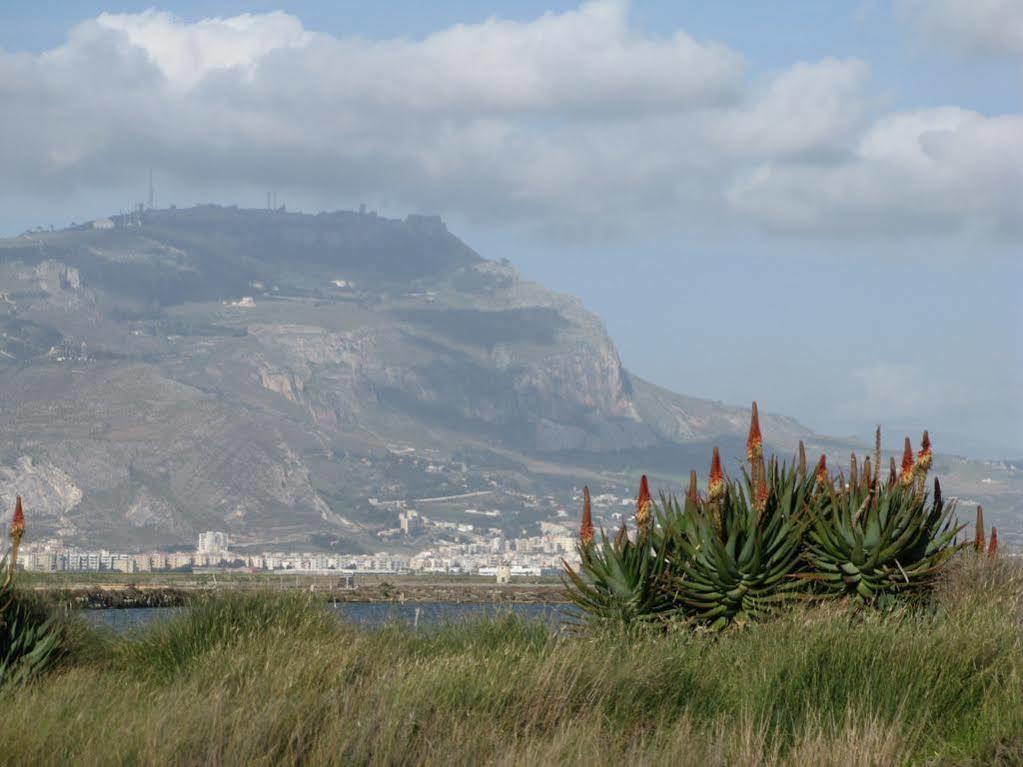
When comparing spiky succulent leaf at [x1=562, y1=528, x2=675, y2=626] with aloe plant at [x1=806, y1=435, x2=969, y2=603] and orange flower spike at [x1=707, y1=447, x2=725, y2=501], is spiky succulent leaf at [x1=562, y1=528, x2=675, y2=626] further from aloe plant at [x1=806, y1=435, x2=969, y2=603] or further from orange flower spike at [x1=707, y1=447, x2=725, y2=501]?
aloe plant at [x1=806, y1=435, x2=969, y2=603]

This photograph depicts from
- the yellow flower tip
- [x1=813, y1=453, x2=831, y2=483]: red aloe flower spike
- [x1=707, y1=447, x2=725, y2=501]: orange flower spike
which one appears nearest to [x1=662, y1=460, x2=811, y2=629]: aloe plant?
the yellow flower tip

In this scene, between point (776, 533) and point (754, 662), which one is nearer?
point (754, 662)

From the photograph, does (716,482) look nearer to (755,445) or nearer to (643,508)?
(755,445)

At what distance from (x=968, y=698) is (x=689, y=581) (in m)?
5.07

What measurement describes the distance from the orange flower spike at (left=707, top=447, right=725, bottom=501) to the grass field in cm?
162

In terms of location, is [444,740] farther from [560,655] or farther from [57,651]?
[57,651]

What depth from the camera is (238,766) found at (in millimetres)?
10492

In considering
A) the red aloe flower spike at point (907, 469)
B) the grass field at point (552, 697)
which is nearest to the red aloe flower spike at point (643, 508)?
the grass field at point (552, 697)

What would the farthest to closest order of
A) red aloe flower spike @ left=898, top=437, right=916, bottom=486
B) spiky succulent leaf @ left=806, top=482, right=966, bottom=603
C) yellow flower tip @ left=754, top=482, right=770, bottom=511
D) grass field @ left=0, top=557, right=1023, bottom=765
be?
red aloe flower spike @ left=898, top=437, right=916, bottom=486 → spiky succulent leaf @ left=806, top=482, right=966, bottom=603 → yellow flower tip @ left=754, top=482, right=770, bottom=511 → grass field @ left=0, top=557, right=1023, bottom=765

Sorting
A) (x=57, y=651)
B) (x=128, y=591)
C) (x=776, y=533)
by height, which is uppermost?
(x=776, y=533)

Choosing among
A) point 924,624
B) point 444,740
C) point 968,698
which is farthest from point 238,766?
point 924,624

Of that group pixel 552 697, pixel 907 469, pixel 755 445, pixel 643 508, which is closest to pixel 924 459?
pixel 907 469

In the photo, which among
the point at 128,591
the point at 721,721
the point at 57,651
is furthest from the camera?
the point at 128,591

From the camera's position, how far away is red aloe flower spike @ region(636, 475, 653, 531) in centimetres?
1750
